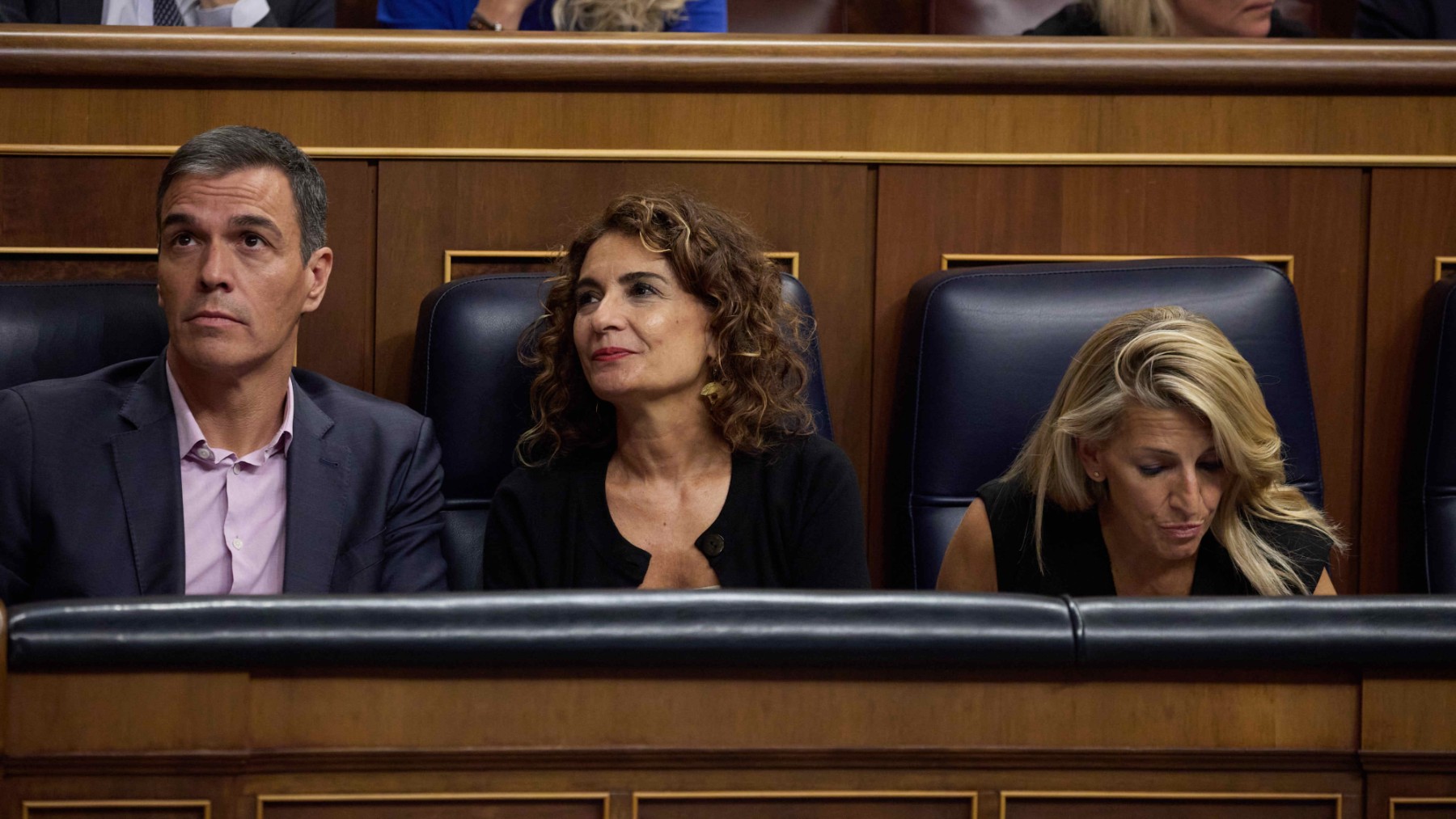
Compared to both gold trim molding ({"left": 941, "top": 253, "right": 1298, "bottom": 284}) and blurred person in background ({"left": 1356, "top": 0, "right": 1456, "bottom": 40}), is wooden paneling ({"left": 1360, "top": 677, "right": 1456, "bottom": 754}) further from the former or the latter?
blurred person in background ({"left": 1356, "top": 0, "right": 1456, "bottom": 40})

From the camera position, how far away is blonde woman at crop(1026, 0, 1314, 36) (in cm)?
150

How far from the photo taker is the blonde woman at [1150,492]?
1.03m

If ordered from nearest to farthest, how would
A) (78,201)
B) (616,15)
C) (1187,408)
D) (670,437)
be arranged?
(1187,408) < (670,437) < (78,201) < (616,15)

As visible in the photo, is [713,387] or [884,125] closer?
[713,387]

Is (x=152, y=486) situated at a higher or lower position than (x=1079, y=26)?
lower

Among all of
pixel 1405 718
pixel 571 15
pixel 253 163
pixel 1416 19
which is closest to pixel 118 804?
pixel 1405 718

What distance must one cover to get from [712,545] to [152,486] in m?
0.46

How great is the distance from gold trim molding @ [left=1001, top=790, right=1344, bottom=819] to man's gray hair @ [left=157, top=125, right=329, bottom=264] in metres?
0.81

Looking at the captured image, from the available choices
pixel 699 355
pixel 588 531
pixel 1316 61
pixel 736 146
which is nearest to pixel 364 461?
pixel 588 531

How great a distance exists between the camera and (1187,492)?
1.04m

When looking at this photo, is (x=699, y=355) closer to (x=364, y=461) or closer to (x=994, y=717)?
(x=364, y=461)

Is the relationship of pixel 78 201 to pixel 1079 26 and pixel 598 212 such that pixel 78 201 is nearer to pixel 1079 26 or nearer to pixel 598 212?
pixel 598 212

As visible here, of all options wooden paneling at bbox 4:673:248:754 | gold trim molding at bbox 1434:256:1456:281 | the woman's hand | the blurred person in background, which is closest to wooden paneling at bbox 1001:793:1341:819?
wooden paneling at bbox 4:673:248:754

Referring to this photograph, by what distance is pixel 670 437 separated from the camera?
3.74 ft
